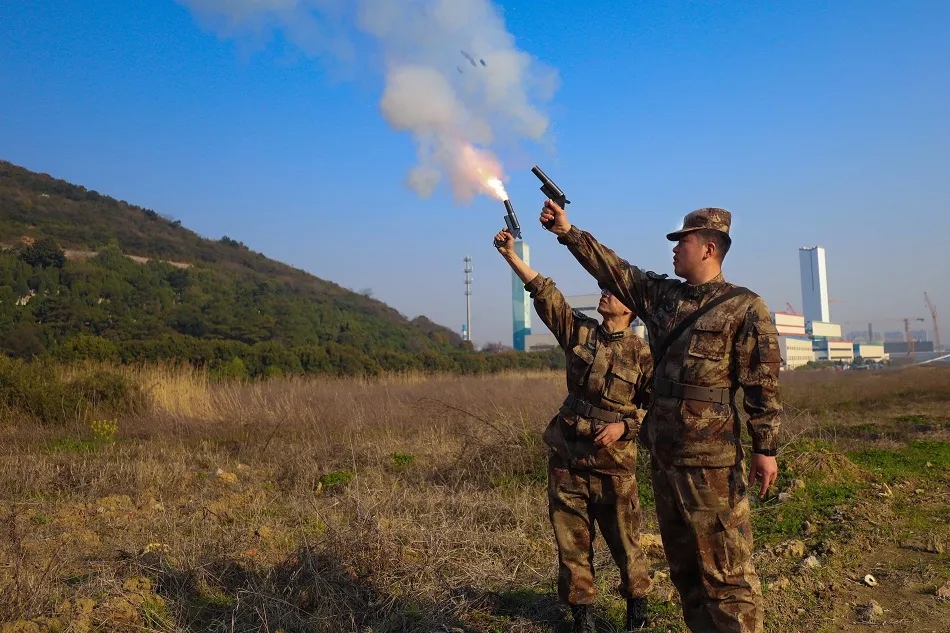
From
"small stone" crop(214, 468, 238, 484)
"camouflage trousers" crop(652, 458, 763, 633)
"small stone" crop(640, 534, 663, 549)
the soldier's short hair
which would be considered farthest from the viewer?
"small stone" crop(214, 468, 238, 484)

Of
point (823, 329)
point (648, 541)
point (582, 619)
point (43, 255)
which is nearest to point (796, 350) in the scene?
point (823, 329)

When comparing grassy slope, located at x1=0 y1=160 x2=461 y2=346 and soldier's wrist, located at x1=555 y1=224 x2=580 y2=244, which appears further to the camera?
grassy slope, located at x1=0 y1=160 x2=461 y2=346

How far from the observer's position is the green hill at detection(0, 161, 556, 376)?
2398 cm

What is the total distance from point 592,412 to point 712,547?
1124mm

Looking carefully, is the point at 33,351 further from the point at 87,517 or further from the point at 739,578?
the point at 739,578

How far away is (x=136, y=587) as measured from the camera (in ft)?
12.5

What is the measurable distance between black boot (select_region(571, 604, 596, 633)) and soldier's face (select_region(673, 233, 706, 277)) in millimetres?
1819

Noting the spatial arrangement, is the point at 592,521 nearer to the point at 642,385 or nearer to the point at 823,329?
the point at 642,385

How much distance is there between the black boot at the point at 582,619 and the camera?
3555 millimetres

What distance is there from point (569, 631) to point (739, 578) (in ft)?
4.02

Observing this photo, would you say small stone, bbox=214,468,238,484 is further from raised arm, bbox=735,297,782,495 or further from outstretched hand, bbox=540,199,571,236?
raised arm, bbox=735,297,782,495

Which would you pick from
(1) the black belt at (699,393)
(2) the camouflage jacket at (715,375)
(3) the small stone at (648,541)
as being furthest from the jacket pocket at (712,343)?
(3) the small stone at (648,541)

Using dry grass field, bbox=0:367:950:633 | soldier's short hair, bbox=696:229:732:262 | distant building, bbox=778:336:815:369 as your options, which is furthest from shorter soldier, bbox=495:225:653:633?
distant building, bbox=778:336:815:369

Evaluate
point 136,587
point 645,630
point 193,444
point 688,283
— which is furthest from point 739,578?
point 193,444
